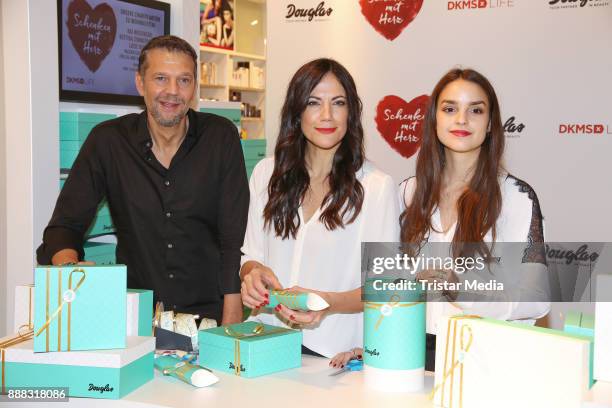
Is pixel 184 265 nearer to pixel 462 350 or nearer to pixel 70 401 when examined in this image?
pixel 70 401

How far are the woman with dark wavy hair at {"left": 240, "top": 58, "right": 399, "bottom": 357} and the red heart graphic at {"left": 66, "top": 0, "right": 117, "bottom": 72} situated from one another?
4.49ft

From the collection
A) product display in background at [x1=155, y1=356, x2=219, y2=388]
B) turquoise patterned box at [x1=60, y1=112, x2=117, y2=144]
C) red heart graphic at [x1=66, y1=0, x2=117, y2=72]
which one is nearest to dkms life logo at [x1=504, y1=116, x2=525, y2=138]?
red heart graphic at [x1=66, y1=0, x2=117, y2=72]

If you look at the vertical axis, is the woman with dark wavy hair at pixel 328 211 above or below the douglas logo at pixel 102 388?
above

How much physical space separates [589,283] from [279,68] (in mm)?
2682

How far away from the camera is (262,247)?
2537mm

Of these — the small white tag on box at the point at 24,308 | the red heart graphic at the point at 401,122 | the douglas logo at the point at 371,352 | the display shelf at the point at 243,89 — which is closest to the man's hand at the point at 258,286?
the douglas logo at the point at 371,352

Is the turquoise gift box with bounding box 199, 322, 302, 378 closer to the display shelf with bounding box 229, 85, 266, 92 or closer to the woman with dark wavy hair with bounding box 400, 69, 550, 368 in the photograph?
the woman with dark wavy hair with bounding box 400, 69, 550, 368

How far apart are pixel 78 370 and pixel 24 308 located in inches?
11.9

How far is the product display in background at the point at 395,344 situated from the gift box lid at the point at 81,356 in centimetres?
62

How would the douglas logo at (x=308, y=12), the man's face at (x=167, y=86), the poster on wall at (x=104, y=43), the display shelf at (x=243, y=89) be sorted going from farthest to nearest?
1. the display shelf at (x=243, y=89)
2. the douglas logo at (x=308, y=12)
3. the poster on wall at (x=104, y=43)
4. the man's face at (x=167, y=86)

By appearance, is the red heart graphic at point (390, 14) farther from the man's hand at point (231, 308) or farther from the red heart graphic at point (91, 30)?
the man's hand at point (231, 308)

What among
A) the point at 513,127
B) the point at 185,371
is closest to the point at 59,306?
the point at 185,371

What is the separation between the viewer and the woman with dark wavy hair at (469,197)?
89.4 inches

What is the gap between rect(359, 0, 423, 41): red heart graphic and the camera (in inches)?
188
